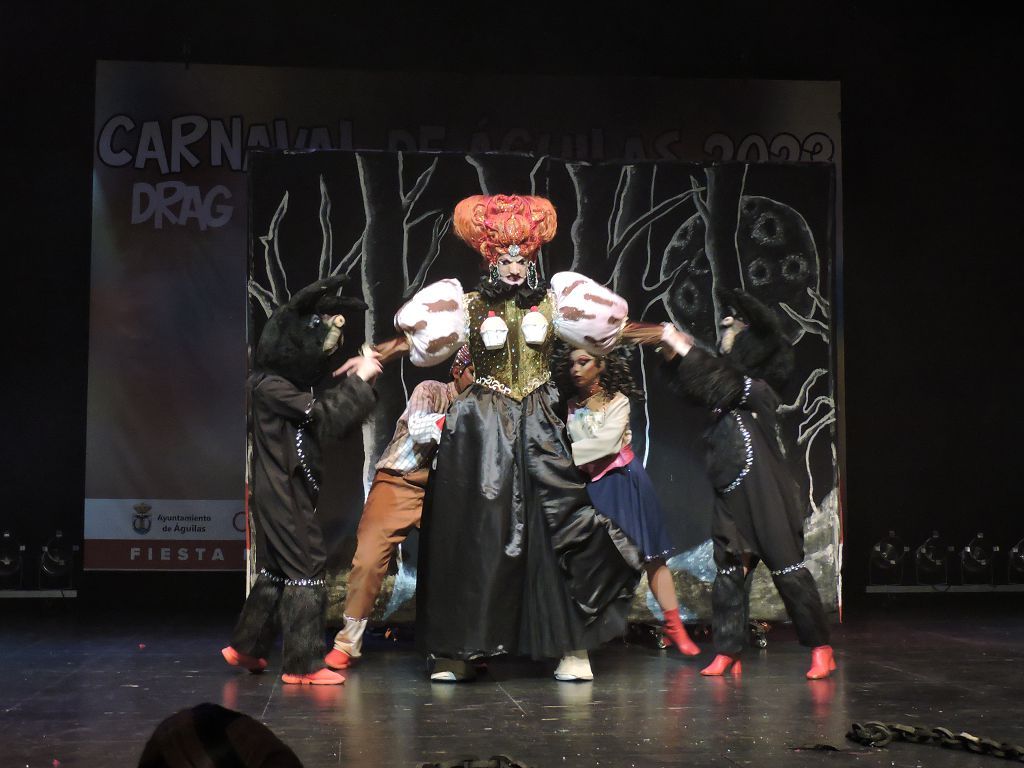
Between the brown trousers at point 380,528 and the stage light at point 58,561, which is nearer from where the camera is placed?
Answer: the brown trousers at point 380,528

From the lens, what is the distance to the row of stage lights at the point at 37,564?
6.36m

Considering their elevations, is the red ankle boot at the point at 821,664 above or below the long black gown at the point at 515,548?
below

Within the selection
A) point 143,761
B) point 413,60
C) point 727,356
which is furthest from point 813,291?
point 143,761

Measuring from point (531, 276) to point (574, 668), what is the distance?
1.44 meters

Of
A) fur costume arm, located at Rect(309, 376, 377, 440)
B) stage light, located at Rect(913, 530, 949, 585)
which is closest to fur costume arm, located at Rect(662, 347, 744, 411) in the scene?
fur costume arm, located at Rect(309, 376, 377, 440)

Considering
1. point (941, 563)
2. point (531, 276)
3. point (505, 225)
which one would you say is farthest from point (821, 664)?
point (941, 563)

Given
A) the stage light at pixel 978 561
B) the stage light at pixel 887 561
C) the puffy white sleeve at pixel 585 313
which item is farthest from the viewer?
the stage light at pixel 978 561

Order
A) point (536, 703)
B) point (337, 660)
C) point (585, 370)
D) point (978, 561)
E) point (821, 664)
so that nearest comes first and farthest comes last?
point (536, 703)
point (821, 664)
point (337, 660)
point (585, 370)
point (978, 561)

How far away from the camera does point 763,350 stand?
4457mm

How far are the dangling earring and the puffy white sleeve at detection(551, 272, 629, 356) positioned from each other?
80 mm

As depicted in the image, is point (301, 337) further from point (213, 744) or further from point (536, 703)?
point (213, 744)

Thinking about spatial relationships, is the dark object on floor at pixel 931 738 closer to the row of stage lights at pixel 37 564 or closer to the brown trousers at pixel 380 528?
the brown trousers at pixel 380 528

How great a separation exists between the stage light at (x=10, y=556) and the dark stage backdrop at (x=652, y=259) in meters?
1.97

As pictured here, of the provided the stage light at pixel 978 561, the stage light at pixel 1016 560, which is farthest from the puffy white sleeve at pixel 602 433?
the stage light at pixel 1016 560
